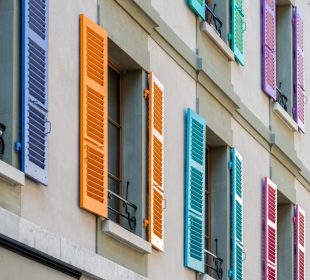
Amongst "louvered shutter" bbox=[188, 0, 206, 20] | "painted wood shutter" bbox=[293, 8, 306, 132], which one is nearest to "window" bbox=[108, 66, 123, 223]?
"louvered shutter" bbox=[188, 0, 206, 20]

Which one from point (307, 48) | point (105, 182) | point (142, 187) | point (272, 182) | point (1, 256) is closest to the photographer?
point (1, 256)

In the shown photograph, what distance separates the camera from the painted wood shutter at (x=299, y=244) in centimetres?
2555

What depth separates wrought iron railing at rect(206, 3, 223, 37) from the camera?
22.4m

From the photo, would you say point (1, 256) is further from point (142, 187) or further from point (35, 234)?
point (142, 187)

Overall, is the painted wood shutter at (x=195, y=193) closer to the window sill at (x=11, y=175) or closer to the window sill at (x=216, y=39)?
the window sill at (x=216, y=39)

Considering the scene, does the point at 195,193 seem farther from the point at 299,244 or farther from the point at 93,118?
the point at 299,244

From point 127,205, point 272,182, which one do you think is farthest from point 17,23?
point 272,182

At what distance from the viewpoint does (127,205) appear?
18.4 m

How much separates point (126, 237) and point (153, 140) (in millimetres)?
1466

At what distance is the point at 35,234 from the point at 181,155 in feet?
16.2

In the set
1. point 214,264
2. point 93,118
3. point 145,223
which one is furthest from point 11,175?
point 214,264

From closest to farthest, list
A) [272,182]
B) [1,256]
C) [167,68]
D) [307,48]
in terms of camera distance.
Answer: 1. [1,256]
2. [167,68]
3. [272,182]
4. [307,48]

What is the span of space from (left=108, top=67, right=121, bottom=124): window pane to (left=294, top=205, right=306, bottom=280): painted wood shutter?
7372mm

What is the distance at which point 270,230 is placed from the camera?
23984 mm
